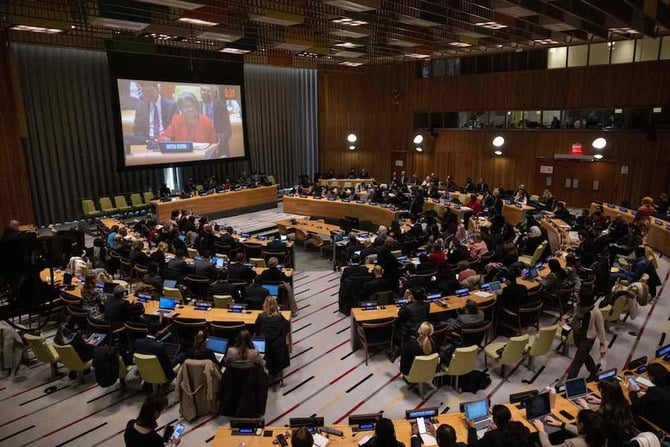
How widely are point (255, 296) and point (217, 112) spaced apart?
1386 cm

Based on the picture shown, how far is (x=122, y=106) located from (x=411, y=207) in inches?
438

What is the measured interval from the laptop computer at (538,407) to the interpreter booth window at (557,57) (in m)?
17.5

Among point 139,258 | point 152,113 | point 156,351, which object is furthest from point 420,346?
point 152,113

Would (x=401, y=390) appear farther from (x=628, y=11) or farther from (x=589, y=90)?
(x=589, y=90)

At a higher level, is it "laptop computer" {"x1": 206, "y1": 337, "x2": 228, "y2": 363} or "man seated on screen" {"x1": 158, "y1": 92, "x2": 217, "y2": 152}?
"man seated on screen" {"x1": 158, "y1": 92, "x2": 217, "y2": 152}

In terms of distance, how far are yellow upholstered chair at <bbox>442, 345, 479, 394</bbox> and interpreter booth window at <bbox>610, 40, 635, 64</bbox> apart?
15972mm

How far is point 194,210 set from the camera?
18.5m

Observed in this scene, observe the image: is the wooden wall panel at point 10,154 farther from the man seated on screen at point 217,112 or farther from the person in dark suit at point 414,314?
the person in dark suit at point 414,314

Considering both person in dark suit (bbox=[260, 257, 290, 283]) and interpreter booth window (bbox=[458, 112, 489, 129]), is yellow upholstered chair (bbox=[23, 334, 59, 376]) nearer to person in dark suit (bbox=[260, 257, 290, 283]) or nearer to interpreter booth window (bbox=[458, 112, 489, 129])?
person in dark suit (bbox=[260, 257, 290, 283])

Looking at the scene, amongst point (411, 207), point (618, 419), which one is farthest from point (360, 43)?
point (618, 419)

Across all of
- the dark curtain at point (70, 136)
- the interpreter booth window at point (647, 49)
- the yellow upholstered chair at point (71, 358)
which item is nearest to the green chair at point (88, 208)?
the dark curtain at point (70, 136)

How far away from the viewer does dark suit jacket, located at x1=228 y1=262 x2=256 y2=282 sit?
1022cm

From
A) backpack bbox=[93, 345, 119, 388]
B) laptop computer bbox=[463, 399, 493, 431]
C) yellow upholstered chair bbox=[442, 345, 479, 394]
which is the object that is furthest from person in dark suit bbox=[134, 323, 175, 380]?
laptop computer bbox=[463, 399, 493, 431]

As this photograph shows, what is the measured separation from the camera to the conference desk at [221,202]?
17578mm
